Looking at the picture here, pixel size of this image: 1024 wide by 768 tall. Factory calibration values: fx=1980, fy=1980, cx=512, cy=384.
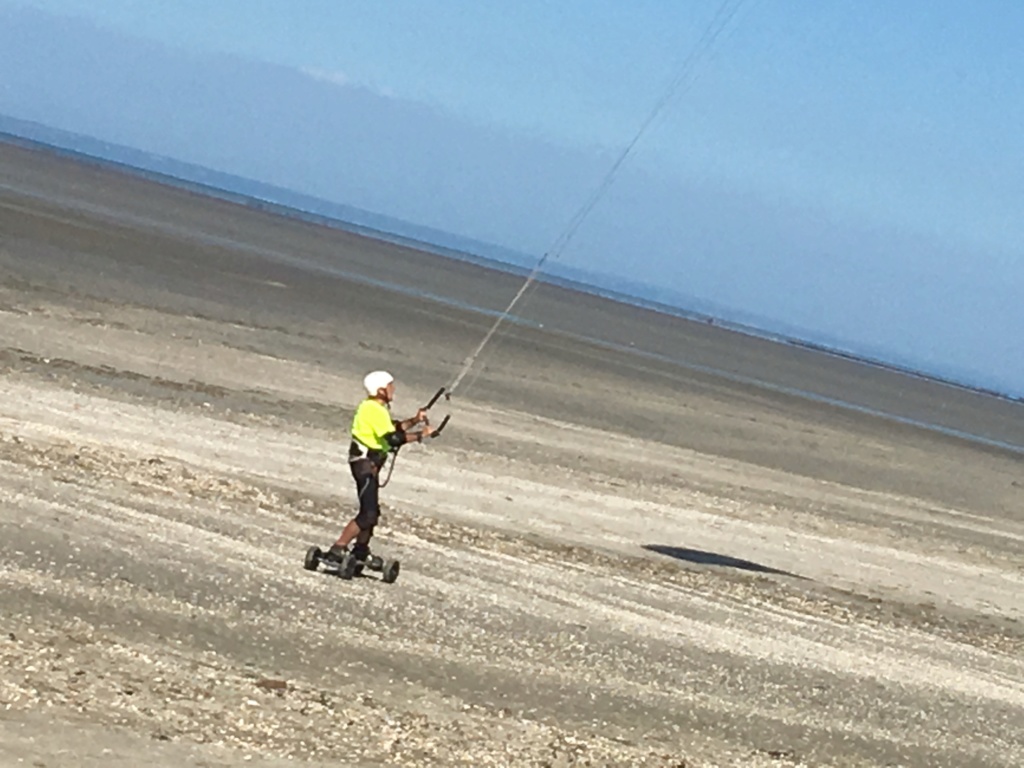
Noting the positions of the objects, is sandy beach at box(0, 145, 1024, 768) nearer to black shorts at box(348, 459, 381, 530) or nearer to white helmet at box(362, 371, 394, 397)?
black shorts at box(348, 459, 381, 530)

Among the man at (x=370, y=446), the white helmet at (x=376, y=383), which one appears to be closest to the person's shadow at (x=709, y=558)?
the man at (x=370, y=446)

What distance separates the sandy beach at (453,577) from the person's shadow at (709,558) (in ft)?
0.38

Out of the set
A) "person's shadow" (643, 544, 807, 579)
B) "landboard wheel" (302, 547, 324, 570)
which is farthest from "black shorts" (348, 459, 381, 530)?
"person's shadow" (643, 544, 807, 579)

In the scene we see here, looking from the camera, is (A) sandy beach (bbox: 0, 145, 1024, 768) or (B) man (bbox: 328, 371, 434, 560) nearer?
(A) sandy beach (bbox: 0, 145, 1024, 768)

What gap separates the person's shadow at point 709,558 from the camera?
74.3ft

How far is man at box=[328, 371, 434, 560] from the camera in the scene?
1619 cm

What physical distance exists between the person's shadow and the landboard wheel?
6.94m

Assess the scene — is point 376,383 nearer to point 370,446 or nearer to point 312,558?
point 370,446

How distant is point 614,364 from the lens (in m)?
62.6

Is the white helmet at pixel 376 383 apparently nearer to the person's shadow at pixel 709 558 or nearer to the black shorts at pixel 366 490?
the black shorts at pixel 366 490

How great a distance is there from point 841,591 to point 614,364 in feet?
130

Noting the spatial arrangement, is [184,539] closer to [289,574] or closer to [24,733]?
[289,574]

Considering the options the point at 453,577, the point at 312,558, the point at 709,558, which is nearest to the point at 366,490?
the point at 312,558

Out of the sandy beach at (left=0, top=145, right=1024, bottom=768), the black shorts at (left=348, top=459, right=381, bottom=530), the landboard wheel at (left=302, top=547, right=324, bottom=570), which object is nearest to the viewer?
the sandy beach at (left=0, top=145, right=1024, bottom=768)
